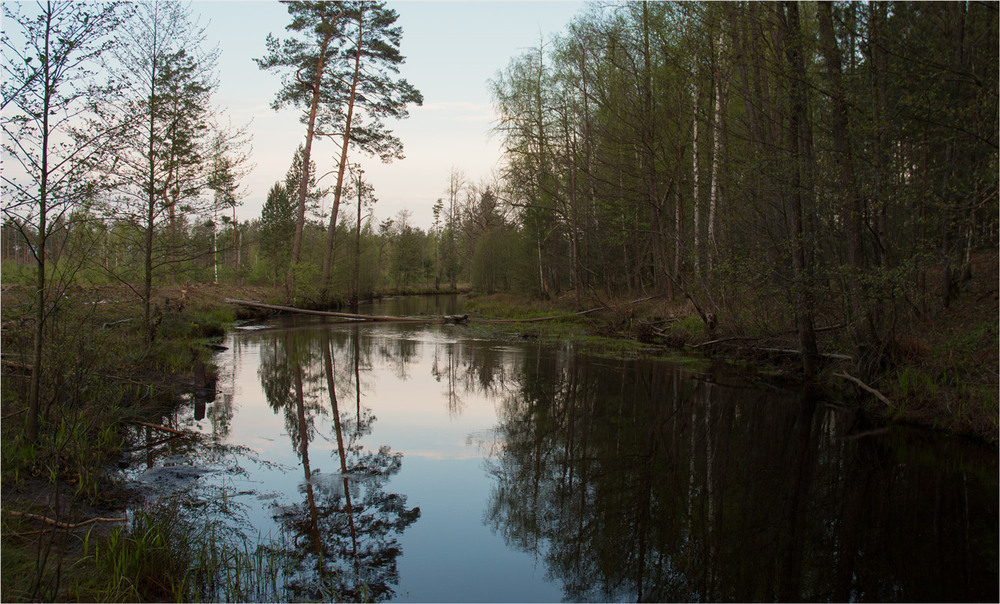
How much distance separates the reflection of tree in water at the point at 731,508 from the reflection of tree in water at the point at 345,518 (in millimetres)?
983

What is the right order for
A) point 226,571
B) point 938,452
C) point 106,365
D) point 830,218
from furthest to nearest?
1. point 830,218
2. point 106,365
3. point 938,452
4. point 226,571

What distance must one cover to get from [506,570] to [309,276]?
75.7 feet

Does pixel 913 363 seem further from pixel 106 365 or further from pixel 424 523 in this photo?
pixel 106 365

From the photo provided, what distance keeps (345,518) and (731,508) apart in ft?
10.8

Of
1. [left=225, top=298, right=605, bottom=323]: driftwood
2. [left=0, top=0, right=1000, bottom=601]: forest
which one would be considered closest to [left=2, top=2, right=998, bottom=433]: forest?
[left=0, top=0, right=1000, bottom=601]: forest

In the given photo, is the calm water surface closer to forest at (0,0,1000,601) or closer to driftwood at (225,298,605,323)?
forest at (0,0,1000,601)

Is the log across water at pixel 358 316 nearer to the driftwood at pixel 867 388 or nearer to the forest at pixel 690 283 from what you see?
the forest at pixel 690 283

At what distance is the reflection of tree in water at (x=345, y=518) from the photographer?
3.84 m

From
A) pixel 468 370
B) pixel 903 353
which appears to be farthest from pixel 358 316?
pixel 903 353

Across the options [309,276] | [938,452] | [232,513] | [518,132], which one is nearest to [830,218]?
[938,452]

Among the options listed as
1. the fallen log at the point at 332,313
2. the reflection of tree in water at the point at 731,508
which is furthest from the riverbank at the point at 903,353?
the fallen log at the point at 332,313

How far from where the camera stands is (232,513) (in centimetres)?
491

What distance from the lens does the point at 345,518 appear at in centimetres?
487

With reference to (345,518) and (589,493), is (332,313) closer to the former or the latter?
(345,518)
